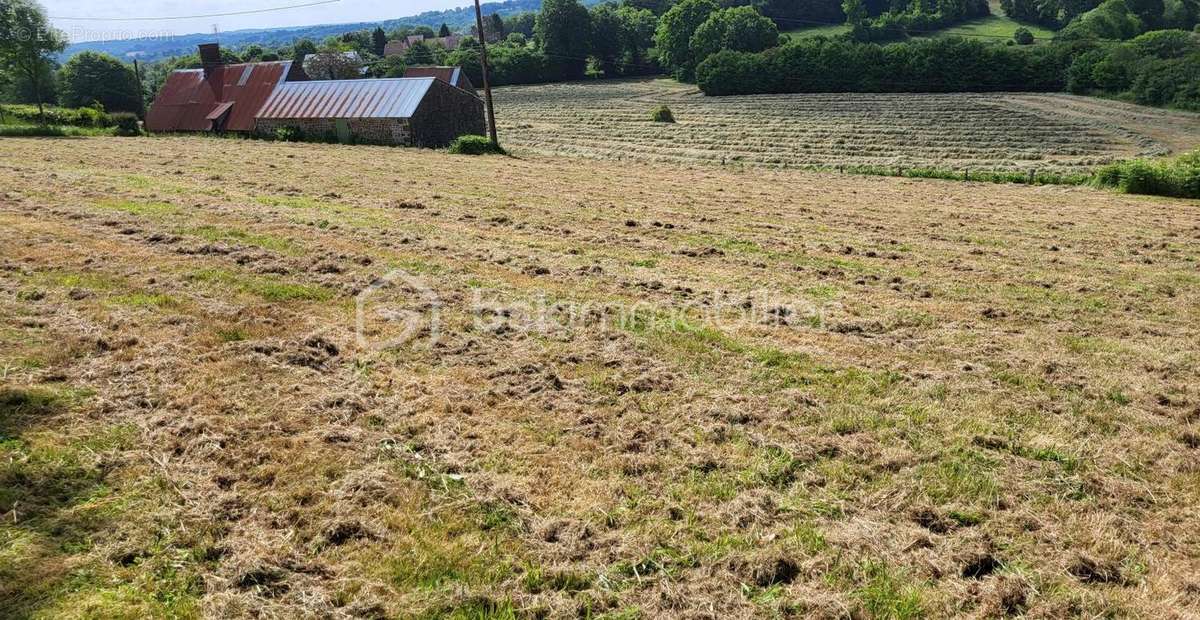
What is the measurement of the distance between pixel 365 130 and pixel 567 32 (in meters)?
61.3

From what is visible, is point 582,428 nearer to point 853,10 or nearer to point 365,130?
point 365,130

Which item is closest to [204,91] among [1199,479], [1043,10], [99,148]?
[99,148]

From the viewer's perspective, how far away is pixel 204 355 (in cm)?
715

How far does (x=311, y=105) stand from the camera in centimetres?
3897

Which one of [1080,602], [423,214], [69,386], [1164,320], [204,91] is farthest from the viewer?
[204,91]

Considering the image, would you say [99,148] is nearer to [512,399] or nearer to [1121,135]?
[512,399]

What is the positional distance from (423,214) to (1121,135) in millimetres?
38169

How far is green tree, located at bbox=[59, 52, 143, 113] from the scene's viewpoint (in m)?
62.5

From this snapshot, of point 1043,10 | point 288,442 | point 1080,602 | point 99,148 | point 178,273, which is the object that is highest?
point 1043,10

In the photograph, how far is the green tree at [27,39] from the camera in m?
40.5

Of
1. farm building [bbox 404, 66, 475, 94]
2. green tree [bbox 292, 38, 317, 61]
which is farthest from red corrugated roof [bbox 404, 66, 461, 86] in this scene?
green tree [bbox 292, 38, 317, 61]

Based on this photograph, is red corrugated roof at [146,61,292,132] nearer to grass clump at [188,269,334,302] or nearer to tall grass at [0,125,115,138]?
tall grass at [0,125,115,138]

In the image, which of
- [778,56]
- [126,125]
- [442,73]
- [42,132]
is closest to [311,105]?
[126,125]

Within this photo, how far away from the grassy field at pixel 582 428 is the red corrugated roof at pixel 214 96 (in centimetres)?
3172
